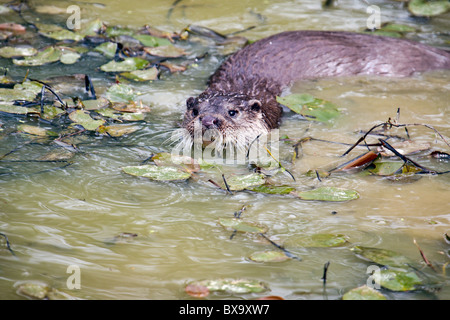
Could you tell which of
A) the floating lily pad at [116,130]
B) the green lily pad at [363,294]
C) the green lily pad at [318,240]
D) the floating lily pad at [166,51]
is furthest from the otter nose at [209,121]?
the green lily pad at [363,294]

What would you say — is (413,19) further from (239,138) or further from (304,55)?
(239,138)

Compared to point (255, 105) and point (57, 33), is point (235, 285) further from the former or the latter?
point (57, 33)

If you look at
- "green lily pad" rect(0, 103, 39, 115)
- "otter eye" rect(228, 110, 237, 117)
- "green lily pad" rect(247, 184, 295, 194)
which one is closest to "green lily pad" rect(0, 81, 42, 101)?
"green lily pad" rect(0, 103, 39, 115)

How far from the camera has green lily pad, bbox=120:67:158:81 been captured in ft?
16.6

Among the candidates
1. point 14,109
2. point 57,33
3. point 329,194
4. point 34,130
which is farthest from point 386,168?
point 57,33

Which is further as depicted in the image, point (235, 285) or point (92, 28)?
point (92, 28)

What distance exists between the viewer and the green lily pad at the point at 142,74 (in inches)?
199

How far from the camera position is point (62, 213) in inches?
114

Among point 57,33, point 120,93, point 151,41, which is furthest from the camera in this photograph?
point 57,33

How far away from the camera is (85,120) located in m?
4.09

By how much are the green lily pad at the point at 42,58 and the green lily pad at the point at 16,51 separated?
0.07 metres

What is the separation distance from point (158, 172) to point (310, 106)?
165cm

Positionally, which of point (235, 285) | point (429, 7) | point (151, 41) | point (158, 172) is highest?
point (429, 7)
